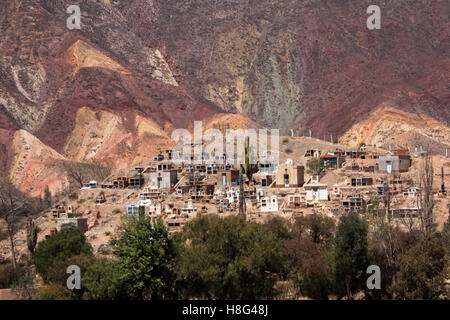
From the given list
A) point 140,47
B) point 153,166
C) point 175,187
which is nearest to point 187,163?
point 153,166

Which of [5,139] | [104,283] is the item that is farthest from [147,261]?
[5,139]

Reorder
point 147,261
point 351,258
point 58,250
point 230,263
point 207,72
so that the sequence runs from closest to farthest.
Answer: point 147,261 < point 230,263 < point 351,258 < point 58,250 < point 207,72

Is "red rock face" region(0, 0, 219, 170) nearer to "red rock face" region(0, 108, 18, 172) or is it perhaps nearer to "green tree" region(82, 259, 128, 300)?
"red rock face" region(0, 108, 18, 172)

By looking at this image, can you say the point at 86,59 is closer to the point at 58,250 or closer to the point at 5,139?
the point at 5,139

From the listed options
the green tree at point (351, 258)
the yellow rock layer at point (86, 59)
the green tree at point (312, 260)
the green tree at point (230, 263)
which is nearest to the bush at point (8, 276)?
the green tree at point (230, 263)

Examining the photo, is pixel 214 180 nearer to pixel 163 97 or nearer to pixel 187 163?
pixel 187 163

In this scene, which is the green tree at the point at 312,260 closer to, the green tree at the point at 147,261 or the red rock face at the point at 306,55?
Result: the green tree at the point at 147,261

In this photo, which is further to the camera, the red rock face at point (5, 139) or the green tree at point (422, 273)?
the red rock face at point (5, 139)

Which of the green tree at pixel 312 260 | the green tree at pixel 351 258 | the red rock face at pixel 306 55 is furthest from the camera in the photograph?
the red rock face at pixel 306 55

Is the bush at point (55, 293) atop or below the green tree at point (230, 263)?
below
